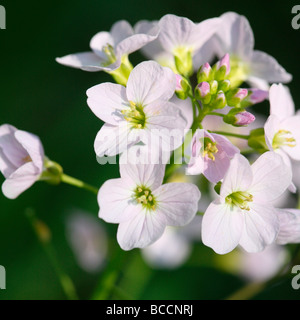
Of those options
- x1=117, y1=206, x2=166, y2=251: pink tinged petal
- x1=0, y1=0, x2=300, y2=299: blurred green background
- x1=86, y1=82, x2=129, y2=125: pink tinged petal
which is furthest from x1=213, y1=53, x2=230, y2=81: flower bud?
x1=0, y1=0, x2=300, y2=299: blurred green background

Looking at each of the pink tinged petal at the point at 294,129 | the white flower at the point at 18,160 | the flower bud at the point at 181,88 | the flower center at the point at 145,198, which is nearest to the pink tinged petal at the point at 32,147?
the white flower at the point at 18,160

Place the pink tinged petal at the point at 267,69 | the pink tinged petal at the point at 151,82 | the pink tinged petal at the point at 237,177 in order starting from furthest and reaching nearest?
the pink tinged petal at the point at 267,69, the pink tinged petal at the point at 151,82, the pink tinged petal at the point at 237,177

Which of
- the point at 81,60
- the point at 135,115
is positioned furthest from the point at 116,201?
the point at 81,60

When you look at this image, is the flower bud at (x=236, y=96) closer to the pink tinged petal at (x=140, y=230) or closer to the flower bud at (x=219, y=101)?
the flower bud at (x=219, y=101)

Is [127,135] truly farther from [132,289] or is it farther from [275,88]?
[132,289]

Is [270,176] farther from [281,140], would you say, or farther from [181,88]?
[181,88]

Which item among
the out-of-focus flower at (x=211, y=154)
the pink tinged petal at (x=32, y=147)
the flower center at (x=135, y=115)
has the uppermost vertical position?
the flower center at (x=135, y=115)

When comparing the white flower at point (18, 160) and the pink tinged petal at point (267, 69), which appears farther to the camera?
the pink tinged petal at point (267, 69)
